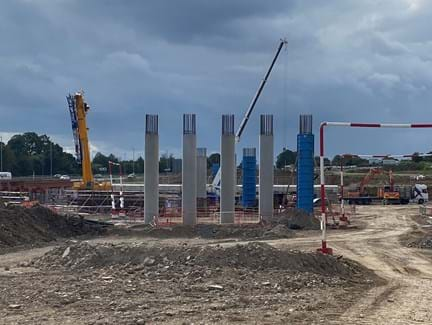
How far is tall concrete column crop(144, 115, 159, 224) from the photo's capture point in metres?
43.2

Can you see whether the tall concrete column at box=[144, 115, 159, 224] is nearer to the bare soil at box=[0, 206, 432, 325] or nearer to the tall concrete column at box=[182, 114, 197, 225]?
the tall concrete column at box=[182, 114, 197, 225]

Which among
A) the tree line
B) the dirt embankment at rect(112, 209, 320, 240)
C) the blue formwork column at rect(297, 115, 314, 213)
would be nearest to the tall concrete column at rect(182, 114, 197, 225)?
the dirt embankment at rect(112, 209, 320, 240)

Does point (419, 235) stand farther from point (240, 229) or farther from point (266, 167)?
point (266, 167)

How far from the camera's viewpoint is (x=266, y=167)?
43.4 m

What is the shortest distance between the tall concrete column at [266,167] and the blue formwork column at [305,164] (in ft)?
6.60

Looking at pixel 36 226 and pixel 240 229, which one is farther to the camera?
pixel 240 229

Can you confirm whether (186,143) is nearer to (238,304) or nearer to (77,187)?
(77,187)

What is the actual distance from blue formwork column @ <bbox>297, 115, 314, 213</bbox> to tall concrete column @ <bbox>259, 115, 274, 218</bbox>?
2.01 meters

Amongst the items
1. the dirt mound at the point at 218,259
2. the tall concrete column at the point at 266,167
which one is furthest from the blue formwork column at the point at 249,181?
the dirt mound at the point at 218,259

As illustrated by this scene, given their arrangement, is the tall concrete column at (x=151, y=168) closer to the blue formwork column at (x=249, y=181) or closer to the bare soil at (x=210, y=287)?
the blue formwork column at (x=249, y=181)

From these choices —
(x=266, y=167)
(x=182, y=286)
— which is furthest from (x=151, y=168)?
(x=182, y=286)

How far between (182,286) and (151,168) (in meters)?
28.1

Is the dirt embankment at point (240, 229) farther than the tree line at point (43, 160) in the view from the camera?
No

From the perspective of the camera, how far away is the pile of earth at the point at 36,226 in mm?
32656
